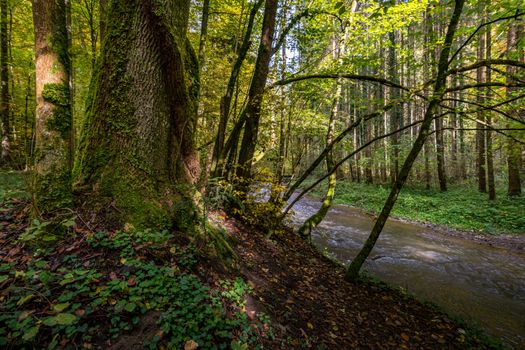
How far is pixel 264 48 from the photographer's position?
18.4 ft

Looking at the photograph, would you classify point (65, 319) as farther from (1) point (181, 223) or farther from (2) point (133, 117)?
(2) point (133, 117)

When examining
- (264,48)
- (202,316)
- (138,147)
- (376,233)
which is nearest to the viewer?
(202,316)

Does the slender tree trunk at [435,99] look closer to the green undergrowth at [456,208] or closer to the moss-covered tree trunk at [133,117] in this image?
the moss-covered tree trunk at [133,117]

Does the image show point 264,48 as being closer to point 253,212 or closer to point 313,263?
point 253,212

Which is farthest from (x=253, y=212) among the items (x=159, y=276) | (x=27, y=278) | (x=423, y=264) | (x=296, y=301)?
(x=423, y=264)

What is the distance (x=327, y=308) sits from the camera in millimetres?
4008

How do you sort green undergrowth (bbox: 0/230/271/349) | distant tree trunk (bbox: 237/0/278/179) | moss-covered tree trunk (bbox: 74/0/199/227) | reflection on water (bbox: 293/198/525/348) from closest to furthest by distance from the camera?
1. green undergrowth (bbox: 0/230/271/349)
2. moss-covered tree trunk (bbox: 74/0/199/227)
3. reflection on water (bbox: 293/198/525/348)
4. distant tree trunk (bbox: 237/0/278/179)

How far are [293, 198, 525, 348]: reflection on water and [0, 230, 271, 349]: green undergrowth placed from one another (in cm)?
484

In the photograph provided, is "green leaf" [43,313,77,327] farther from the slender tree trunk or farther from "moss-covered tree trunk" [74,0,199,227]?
the slender tree trunk

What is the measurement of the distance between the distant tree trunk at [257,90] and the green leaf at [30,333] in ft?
13.7

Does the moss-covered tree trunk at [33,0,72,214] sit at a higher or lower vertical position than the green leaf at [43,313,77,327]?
higher

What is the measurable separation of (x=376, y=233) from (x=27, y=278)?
5071 millimetres

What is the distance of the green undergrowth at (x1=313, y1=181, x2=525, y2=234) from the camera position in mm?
10602

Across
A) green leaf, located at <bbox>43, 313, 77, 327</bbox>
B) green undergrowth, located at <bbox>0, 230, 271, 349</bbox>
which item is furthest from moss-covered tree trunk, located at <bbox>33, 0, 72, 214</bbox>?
green leaf, located at <bbox>43, 313, 77, 327</bbox>
